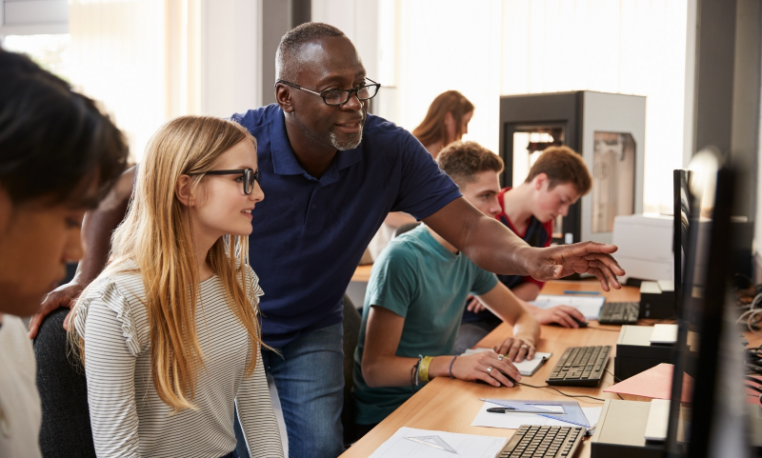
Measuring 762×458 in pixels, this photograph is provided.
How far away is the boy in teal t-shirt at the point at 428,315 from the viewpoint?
5.74 feet

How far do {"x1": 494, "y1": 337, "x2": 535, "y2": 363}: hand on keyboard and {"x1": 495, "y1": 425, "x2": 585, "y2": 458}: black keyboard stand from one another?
571 millimetres

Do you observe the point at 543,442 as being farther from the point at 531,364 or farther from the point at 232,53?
the point at 232,53

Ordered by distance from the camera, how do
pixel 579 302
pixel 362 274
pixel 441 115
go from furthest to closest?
pixel 441 115
pixel 362 274
pixel 579 302

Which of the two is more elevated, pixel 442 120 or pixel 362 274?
pixel 442 120

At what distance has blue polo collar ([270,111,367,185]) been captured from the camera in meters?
1.80

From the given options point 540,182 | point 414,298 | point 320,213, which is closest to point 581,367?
point 414,298

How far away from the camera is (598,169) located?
12.6 feet

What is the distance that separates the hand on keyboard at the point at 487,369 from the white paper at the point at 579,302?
3.20 feet

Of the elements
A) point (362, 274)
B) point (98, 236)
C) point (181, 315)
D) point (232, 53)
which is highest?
point (232, 53)

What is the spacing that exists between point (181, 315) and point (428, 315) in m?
0.87

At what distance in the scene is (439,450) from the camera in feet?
4.03

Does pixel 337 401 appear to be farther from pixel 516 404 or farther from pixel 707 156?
pixel 707 156

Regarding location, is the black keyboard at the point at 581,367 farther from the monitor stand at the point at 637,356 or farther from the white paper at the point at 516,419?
the white paper at the point at 516,419

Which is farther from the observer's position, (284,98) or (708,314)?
(284,98)
